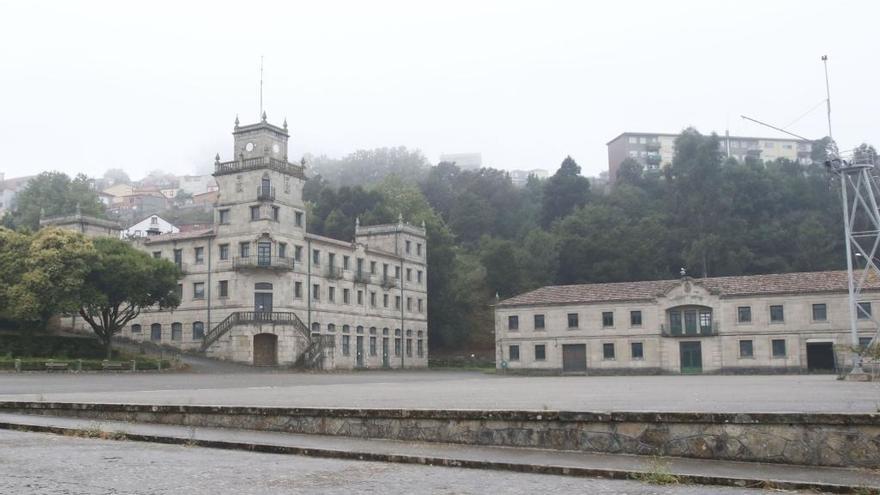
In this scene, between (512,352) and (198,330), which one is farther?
(512,352)

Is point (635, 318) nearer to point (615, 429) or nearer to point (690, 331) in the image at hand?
point (690, 331)

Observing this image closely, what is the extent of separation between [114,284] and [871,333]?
49728 millimetres

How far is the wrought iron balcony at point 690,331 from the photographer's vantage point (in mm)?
61781

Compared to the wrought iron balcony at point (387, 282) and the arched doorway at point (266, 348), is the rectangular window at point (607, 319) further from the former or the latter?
the arched doorway at point (266, 348)

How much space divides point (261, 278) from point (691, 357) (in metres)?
33.1

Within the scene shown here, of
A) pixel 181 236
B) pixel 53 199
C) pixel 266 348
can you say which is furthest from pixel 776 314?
pixel 53 199

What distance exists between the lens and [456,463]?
1050 cm

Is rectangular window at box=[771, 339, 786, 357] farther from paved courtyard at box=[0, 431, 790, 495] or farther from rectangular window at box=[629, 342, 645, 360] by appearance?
paved courtyard at box=[0, 431, 790, 495]

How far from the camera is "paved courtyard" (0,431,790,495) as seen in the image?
27.8ft

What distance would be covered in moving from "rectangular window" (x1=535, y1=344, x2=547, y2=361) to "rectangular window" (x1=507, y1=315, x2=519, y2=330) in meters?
2.38

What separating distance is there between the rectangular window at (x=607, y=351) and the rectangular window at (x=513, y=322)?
24.1 ft

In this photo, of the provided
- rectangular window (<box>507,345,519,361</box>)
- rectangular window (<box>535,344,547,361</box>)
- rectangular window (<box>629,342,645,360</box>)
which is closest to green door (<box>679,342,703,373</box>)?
rectangular window (<box>629,342,645,360</box>)

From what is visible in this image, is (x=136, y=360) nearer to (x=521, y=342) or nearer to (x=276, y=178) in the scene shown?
(x=276, y=178)

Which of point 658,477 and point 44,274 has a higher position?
point 44,274
